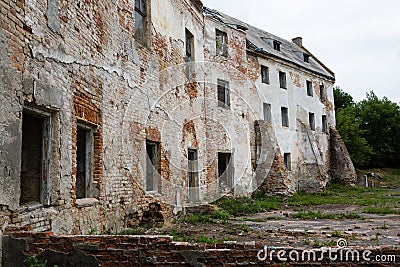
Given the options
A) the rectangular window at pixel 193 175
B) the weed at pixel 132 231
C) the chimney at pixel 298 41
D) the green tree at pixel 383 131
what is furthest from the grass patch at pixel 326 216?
Answer: the green tree at pixel 383 131

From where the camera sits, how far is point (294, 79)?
84.7 ft

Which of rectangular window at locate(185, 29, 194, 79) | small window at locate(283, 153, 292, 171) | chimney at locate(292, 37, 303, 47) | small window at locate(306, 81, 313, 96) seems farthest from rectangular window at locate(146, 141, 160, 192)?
chimney at locate(292, 37, 303, 47)

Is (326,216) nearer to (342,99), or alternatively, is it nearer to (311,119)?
(311,119)

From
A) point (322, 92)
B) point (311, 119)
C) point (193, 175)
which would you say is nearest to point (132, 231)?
point (193, 175)

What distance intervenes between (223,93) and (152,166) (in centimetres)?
853

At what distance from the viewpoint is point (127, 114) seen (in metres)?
9.64

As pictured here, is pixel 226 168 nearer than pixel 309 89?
Yes

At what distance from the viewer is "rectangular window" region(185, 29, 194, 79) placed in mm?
15133

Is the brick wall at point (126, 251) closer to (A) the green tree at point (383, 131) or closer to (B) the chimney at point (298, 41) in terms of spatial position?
(B) the chimney at point (298, 41)

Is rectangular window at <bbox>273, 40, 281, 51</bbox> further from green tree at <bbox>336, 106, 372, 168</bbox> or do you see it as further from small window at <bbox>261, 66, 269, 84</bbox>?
green tree at <bbox>336, 106, 372, 168</bbox>

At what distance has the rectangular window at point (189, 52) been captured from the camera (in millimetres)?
15133

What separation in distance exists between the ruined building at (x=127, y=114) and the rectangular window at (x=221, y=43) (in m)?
0.05

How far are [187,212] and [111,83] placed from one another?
20.8 ft

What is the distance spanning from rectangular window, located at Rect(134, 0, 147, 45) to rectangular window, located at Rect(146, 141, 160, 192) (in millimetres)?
2949
